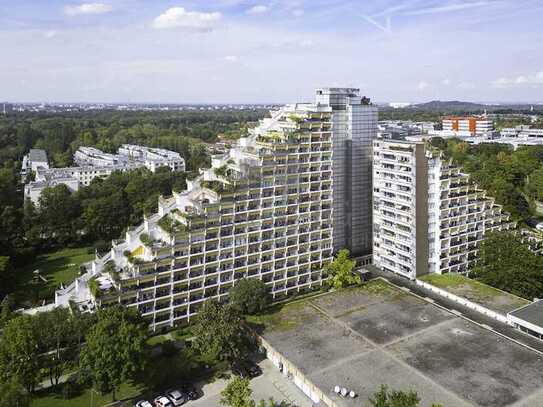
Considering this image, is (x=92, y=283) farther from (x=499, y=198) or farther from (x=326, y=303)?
(x=499, y=198)

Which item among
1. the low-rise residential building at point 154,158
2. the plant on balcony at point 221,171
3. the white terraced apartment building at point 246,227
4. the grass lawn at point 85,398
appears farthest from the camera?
the low-rise residential building at point 154,158

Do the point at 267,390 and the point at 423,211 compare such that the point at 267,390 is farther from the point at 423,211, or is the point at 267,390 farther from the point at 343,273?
the point at 423,211

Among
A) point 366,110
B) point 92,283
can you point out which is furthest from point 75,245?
point 366,110

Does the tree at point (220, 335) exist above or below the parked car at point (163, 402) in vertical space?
above

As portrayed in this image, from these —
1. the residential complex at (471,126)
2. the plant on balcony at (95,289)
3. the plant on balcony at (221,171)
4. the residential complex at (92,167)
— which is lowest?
the plant on balcony at (95,289)

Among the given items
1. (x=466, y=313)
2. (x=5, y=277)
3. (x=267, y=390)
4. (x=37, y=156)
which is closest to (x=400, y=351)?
(x=466, y=313)

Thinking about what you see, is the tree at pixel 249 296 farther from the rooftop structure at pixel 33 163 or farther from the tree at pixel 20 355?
the rooftop structure at pixel 33 163

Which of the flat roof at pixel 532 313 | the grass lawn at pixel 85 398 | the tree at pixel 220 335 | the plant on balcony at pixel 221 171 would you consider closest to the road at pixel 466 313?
the flat roof at pixel 532 313
